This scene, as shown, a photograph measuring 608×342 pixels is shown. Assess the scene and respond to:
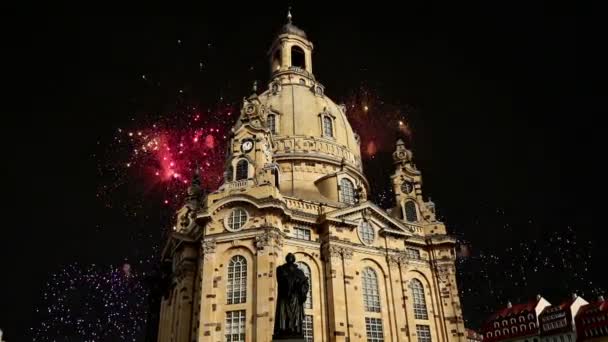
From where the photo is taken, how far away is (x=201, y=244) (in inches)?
1490

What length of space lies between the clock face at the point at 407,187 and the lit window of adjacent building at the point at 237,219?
2081cm

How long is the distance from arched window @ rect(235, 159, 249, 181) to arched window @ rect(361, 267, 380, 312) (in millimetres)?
13766

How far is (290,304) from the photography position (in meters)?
19.3

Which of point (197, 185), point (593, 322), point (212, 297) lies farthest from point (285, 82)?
point (593, 322)

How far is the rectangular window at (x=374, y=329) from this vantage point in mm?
38250

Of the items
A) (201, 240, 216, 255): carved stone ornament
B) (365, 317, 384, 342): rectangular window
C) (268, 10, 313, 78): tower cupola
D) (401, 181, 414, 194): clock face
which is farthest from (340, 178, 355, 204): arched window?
(268, 10, 313, 78): tower cupola

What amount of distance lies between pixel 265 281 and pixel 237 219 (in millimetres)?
6033

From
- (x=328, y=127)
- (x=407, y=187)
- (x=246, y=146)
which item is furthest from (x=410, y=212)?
(x=246, y=146)

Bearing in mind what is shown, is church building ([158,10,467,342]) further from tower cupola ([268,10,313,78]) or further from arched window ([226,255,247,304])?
tower cupola ([268,10,313,78])

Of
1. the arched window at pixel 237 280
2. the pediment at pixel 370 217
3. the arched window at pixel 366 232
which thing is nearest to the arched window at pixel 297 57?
the pediment at pixel 370 217

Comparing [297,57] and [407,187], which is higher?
[297,57]

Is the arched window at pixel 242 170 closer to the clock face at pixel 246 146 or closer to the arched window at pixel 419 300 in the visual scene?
the clock face at pixel 246 146

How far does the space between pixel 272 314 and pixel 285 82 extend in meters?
35.6

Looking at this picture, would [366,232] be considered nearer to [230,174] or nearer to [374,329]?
[374,329]
